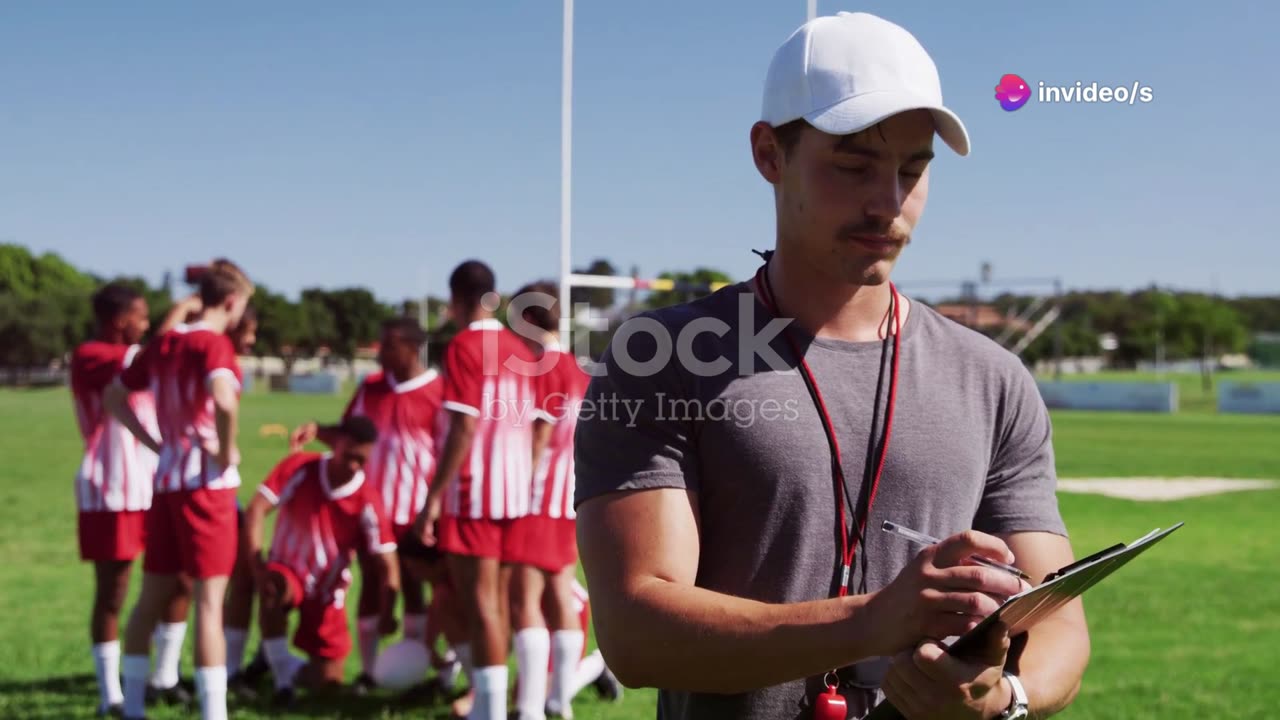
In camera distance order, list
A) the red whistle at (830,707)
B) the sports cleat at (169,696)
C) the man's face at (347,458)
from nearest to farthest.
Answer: the red whistle at (830,707) < the sports cleat at (169,696) < the man's face at (347,458)

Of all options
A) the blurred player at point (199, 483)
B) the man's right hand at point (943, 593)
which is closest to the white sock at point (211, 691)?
the blurred player at point (199, 483)

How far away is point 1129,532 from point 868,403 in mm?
11365

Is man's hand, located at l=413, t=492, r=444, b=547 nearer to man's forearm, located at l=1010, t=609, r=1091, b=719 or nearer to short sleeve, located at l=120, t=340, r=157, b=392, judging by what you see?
short sleeve, located at l=120, t=340, r=157, b=392

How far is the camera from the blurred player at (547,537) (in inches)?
215

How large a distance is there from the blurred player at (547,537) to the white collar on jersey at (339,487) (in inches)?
46.9

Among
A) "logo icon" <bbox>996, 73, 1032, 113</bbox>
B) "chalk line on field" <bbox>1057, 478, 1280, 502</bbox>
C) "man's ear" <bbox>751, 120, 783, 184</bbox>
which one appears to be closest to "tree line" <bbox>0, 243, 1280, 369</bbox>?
"chalk line on field" <bbox>1057, 478, 1280, 502</bbox>

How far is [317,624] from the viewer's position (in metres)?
6.26

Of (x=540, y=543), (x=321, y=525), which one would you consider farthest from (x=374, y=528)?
(x=540, y=543)

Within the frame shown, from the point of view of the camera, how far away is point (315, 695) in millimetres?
6254

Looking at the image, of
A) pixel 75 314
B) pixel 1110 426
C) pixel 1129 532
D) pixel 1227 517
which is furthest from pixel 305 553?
pixel 75 314

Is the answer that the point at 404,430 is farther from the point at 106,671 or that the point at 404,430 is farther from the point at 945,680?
the point at 945,680

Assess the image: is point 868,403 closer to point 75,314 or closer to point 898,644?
point 898,644

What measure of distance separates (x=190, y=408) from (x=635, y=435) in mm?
4146

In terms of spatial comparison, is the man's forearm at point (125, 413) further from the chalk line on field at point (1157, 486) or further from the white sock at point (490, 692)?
the chalk line on field at point (1157, 486)
